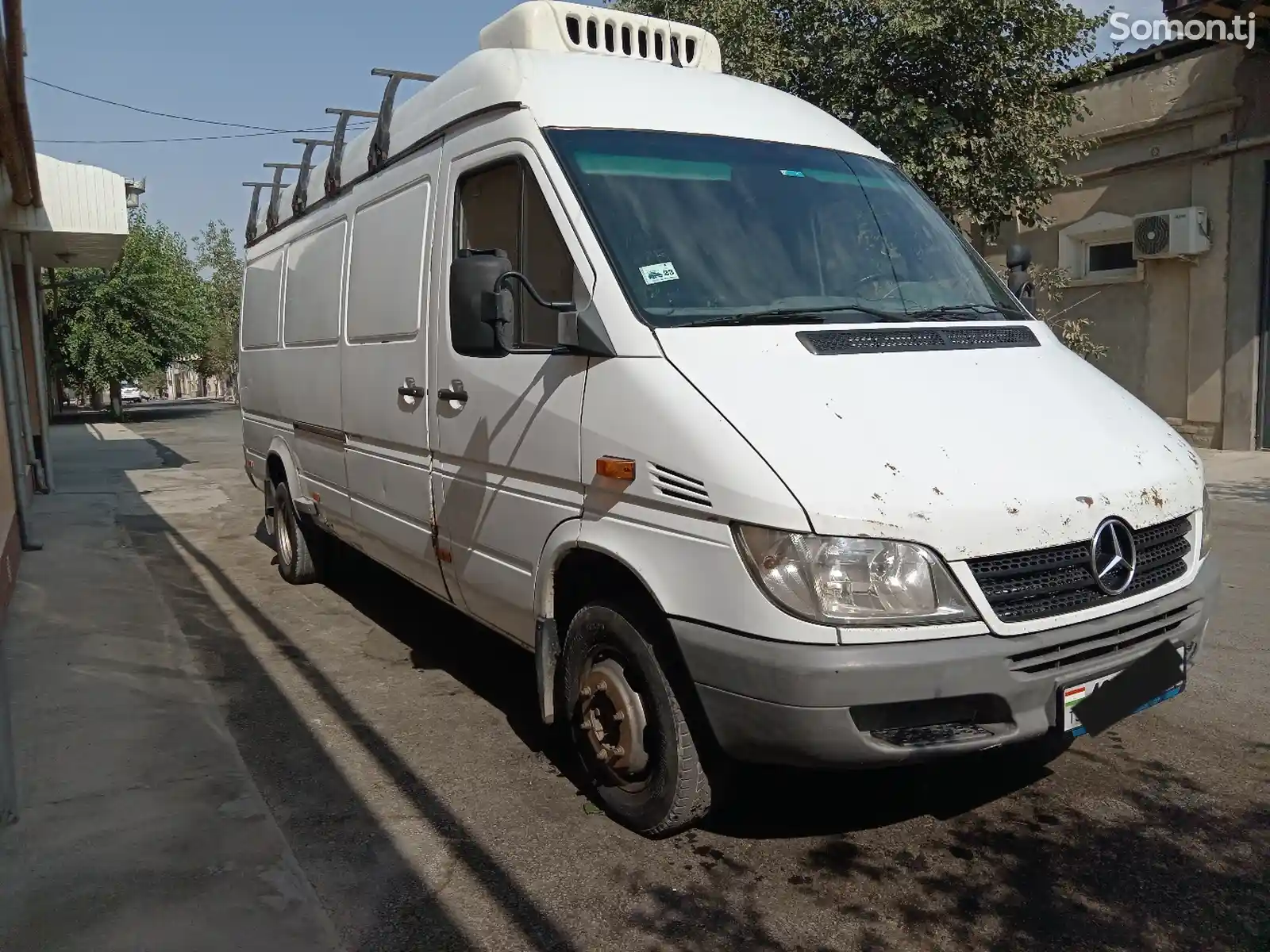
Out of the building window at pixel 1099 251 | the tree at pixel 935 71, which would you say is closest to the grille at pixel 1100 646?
the tree at pixel 935 71

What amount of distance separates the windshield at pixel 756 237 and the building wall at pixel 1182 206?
1124cm

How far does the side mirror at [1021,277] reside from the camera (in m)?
4.81

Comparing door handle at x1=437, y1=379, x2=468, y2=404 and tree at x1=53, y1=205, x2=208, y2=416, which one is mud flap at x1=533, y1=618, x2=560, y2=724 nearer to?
door handle at x1=437, y1=379, x2=468, y2=404

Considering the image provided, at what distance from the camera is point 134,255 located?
3531 centimetres

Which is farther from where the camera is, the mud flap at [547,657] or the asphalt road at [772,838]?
the mud flap at [547,657]

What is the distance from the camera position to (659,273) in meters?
3.55

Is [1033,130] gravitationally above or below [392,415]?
above

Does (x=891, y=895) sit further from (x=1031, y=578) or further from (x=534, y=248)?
(x=534, y=248)

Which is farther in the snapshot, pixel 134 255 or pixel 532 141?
pixel 134 255

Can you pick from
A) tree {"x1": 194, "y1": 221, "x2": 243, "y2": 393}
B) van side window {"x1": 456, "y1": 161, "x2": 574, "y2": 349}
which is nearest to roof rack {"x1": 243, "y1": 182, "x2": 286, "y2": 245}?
van side window {"x1": 456, "y1": 161, "x2": 574, "y2": 349}

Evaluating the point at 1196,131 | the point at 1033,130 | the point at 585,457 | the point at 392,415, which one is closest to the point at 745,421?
the point at 585,457

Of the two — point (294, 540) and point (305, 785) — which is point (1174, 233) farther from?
point (305, 785)

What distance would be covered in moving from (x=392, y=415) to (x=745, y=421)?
2.55 m

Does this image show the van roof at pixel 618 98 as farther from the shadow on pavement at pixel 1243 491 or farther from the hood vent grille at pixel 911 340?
the shadow on pavement at pixel 1243 491
